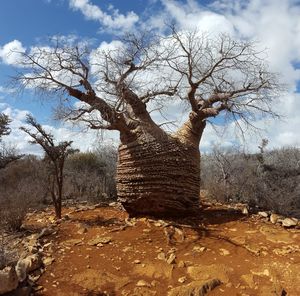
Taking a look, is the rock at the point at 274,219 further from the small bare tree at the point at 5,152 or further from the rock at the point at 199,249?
the small bare tree at the point at 5,152

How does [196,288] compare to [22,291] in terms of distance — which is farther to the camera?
[196,288]

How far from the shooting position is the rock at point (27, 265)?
14.1 ft

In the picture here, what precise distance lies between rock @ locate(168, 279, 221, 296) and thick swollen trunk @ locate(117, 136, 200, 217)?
2437 mm

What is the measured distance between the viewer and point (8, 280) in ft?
13.0

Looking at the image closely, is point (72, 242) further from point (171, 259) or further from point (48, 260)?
point (171, 259)

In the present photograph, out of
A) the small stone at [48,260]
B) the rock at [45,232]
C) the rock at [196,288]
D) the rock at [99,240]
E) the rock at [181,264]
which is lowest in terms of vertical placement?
the rock at [196,288]

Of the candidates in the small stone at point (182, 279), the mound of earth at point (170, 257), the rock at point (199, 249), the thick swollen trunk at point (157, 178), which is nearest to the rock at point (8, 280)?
the mound of earth at point (170, 257)

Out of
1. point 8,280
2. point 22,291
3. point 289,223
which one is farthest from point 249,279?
point 8,280

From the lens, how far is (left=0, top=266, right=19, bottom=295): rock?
155 inches

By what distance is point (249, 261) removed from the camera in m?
5.11

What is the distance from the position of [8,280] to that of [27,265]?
720 millimetres

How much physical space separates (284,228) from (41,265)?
3732mm

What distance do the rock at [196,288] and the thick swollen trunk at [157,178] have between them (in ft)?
7.99

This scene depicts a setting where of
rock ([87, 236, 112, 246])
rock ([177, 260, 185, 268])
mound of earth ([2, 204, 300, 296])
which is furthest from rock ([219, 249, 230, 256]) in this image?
rock ([87, 236, 112, 246])
